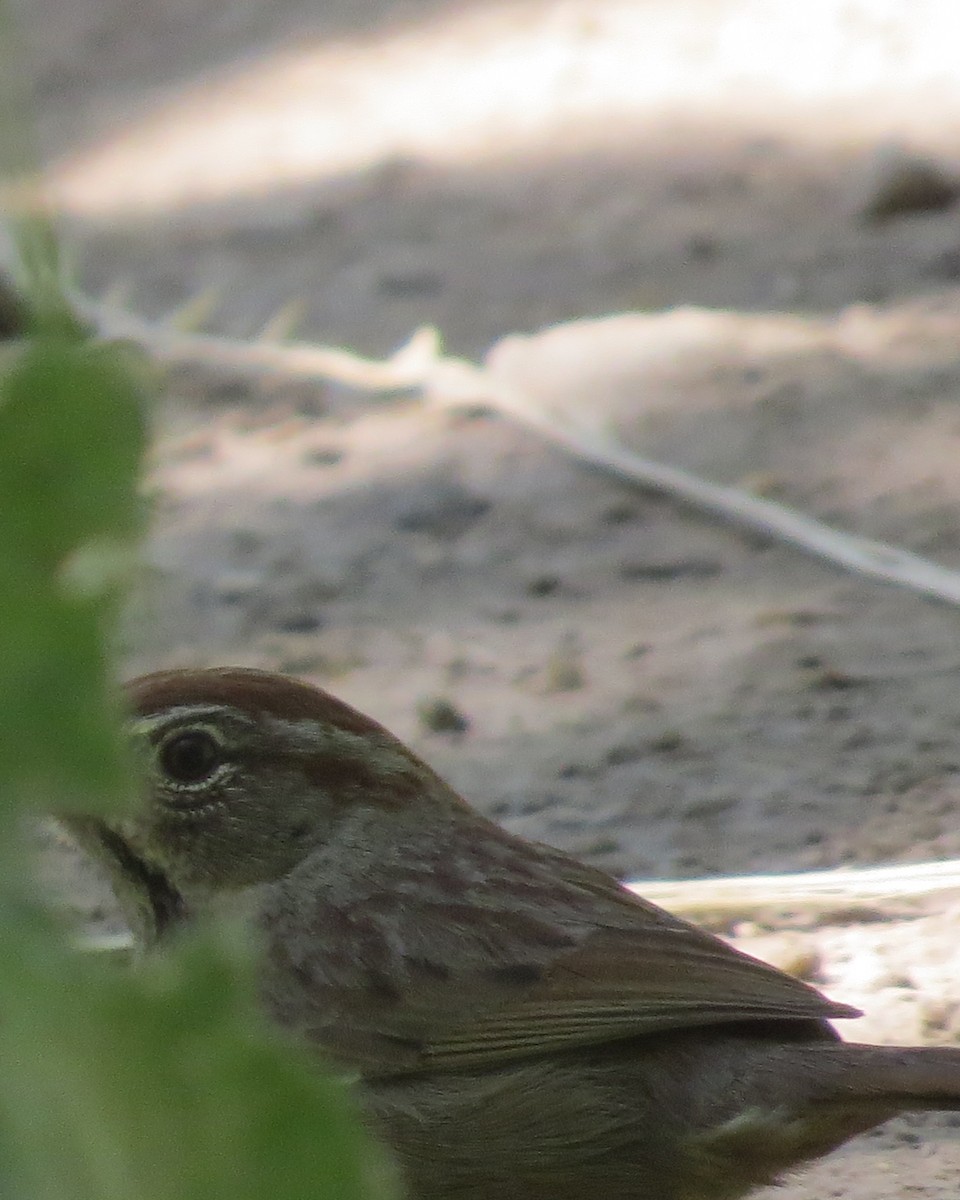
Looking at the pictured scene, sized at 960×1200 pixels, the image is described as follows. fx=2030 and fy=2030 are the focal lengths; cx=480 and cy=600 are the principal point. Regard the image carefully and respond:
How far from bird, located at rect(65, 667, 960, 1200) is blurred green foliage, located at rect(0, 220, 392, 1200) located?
1.90 metres

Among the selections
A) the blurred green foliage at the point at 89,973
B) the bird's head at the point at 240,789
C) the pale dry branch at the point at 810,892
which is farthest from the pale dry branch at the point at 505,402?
the blurred green foliage at the point at 89,973

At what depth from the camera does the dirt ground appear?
390cm

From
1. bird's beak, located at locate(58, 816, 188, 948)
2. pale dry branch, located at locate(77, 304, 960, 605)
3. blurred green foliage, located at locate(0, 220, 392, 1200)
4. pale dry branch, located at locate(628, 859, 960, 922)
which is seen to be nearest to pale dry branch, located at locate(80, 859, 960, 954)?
pale dry branch, located at locate(628, 859, 960, 922)

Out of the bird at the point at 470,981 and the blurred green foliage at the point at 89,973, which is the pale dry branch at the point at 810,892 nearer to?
the bird at the point at 470,981

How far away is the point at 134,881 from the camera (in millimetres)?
2902

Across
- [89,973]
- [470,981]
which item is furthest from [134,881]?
[89,973]

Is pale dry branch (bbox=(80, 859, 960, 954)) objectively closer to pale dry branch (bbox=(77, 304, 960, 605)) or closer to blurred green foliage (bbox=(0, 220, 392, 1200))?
pale dry branch (bbox=(77, 304, 960, 605))

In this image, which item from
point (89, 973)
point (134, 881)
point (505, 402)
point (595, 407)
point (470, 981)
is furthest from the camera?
point (505, 402)

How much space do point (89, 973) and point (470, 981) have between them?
2.06 metres

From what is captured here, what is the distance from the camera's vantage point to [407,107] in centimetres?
851

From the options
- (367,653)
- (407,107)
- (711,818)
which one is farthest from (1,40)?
(407,107)

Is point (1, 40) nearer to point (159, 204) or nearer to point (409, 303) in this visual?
point (409, 303)

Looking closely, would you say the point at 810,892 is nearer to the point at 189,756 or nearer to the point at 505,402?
the point at 189,756

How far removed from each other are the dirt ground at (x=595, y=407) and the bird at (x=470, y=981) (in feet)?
→ 0.89
